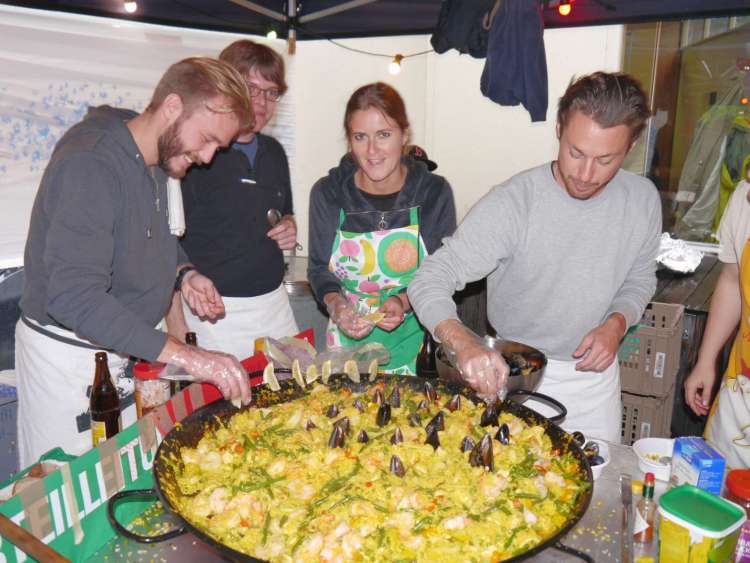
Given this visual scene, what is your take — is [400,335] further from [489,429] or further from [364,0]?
[364,0]

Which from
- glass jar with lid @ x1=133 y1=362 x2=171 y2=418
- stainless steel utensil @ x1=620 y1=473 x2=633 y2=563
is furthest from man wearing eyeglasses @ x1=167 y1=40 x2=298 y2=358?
stainless steel utensil @ x1=620 y1=473 x2=633 y2=563

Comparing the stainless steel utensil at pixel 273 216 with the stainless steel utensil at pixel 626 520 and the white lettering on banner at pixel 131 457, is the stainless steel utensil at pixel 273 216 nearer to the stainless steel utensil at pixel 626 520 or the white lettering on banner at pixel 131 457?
the white lettering on banner at pixel 131 457

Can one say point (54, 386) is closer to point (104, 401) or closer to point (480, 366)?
point (104, 401)

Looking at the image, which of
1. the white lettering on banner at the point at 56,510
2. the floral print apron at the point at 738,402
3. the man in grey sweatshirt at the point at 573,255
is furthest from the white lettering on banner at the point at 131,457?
the floral print apron at the point at 738,402

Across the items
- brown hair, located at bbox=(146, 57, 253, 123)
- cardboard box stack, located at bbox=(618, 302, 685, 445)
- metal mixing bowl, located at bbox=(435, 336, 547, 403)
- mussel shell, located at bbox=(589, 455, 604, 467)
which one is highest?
brown hair, located at bbox=(146, 57, 253, 123)

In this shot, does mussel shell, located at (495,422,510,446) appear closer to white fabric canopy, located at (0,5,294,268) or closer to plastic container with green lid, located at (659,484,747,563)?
plastic container with green lid, located at (659,484,747,563)

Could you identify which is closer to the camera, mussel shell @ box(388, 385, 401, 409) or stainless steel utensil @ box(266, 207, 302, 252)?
mussel shell @ box(388, 385, 401, 409)

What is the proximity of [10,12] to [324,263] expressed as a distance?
220 cm

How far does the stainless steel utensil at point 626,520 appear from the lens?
1306 millimetres

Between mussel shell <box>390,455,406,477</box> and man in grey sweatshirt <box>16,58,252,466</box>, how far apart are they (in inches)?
18.9

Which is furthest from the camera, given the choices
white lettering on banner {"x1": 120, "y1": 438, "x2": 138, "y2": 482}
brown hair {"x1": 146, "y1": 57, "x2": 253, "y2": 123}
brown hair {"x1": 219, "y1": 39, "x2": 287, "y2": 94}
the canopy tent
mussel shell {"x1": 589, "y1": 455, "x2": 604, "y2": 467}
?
the canopy tent

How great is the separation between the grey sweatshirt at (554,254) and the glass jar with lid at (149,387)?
0.83 metres

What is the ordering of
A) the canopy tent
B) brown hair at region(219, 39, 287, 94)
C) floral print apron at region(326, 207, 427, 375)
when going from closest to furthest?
brown hair at region(219, 39, 287, 94) < floral print apron at region(326, 207, 427, 375) < the canopy tent

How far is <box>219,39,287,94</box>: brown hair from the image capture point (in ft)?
8.93
